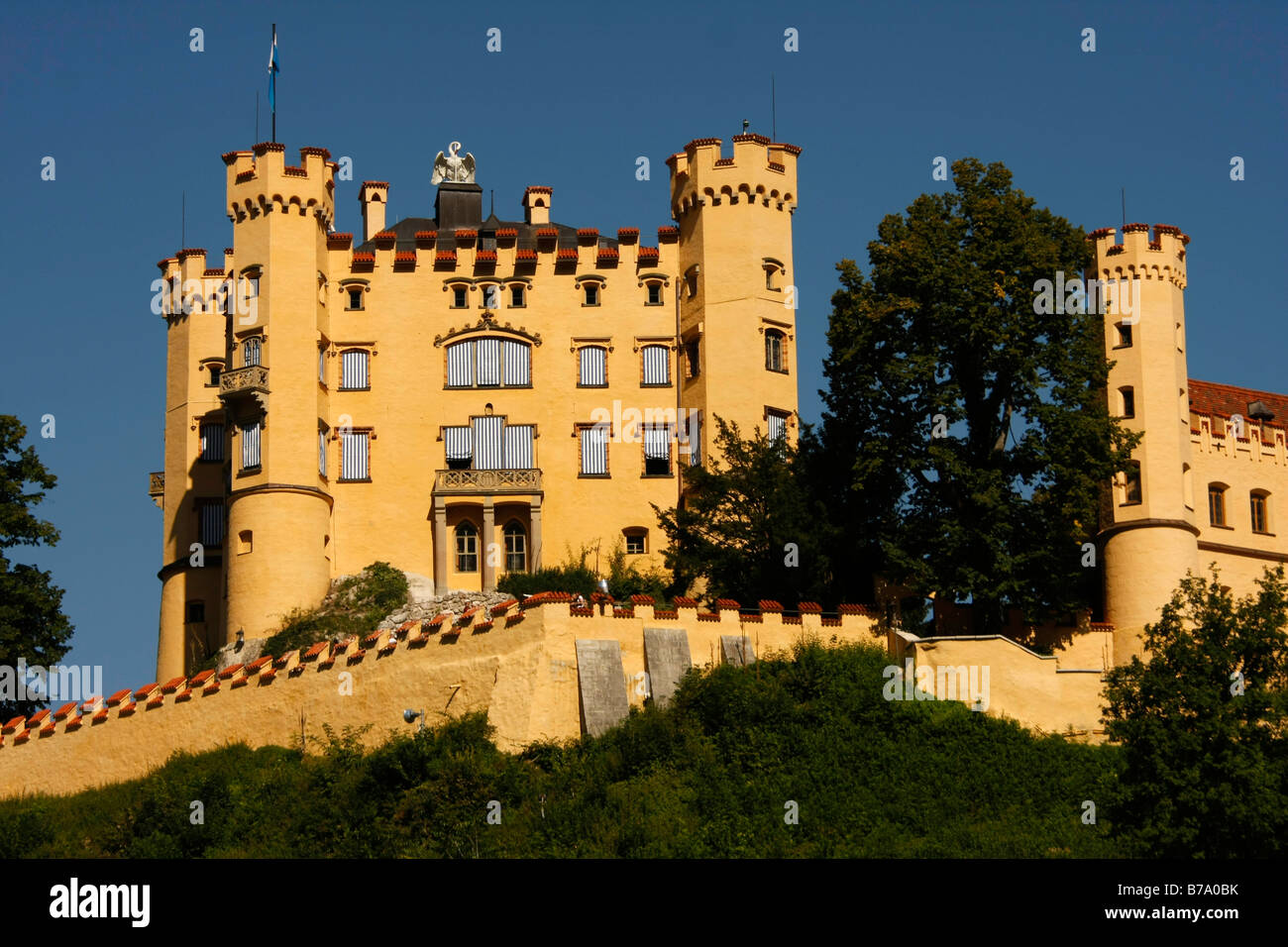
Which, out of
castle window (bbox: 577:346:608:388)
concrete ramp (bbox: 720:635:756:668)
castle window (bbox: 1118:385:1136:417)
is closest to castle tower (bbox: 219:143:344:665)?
castle window (bbox: 577:346:608:388)

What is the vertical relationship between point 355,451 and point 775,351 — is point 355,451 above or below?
below

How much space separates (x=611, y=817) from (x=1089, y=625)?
1612cm

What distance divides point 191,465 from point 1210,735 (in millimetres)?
40148

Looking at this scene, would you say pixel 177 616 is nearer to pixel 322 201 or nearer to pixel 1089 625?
pixel 322 201

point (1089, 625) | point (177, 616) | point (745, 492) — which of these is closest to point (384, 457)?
point (177, 616)

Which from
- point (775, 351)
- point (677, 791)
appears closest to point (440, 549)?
point (775, 351)

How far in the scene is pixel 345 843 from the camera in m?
46.6

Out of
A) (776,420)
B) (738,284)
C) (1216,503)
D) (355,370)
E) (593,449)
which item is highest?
(738,284)

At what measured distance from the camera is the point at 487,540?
68.9 m

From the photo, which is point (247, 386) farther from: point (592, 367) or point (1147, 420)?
point (1147, 420)

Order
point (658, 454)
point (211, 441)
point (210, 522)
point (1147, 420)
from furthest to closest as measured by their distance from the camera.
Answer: point (211, 441), point (210, 522), point (658, 454), point (1147, 420)

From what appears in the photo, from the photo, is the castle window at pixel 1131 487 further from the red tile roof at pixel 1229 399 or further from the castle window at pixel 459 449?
the castle window at pixel 459 449

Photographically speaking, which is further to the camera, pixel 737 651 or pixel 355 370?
A: pixel 355 370
